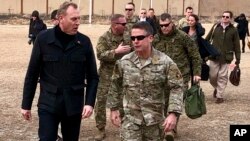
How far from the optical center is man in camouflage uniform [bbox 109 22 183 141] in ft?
16.1

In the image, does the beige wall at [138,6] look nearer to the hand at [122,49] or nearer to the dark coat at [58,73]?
the hand at [122,49]

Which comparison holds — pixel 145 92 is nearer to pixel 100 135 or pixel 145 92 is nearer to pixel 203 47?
pixel 100 135

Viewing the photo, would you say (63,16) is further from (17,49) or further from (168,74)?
(17,49)

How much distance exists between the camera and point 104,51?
24.7ft

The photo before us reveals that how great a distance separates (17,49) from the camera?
2392 cm

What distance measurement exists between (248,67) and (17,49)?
1041cm

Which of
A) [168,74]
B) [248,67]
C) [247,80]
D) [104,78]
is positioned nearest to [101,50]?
[104,78]

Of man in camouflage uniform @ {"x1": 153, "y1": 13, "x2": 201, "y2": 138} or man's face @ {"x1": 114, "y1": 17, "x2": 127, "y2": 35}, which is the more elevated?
man's face @ {"x1": 114, "y1": 17, "x2": 127, "y2": 35}

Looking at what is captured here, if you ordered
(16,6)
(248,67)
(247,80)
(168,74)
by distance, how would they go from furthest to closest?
(16,6), (248,67), (247,80), (168,74)

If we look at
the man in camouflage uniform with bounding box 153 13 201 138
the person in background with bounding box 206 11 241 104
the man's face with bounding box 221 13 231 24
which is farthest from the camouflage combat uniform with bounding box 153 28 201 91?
the man's face with bounding box 221 13 231 24

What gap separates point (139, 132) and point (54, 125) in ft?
2.70

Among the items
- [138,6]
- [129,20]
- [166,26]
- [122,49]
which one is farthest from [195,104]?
[138,6]

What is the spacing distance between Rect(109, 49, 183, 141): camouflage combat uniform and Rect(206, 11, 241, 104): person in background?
637cm

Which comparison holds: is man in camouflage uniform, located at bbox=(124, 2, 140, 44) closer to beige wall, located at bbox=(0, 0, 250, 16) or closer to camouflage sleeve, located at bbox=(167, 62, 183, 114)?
camouflage sleeve, located at bbox=(167, 62, 183, 114)
